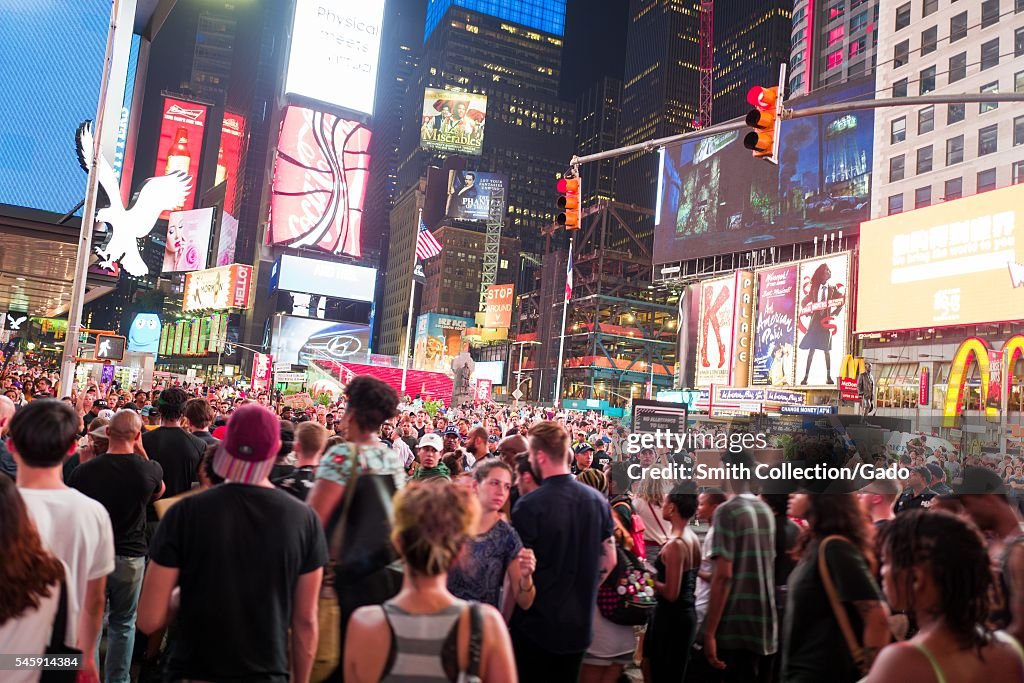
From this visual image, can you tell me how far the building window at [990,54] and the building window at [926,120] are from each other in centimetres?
384

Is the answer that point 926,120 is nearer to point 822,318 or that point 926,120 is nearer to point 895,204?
point 895,204

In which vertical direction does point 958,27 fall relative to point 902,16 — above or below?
below

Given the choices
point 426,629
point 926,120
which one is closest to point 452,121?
point 926,120

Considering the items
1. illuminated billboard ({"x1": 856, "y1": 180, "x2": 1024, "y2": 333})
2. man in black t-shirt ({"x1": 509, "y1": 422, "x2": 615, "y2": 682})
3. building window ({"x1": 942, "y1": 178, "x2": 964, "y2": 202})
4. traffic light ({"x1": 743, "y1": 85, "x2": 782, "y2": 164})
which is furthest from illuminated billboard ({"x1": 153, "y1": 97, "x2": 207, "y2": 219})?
man in black t-shirt ({"x1": 509, "y1": 422, "x2": 615, "y2": 682})

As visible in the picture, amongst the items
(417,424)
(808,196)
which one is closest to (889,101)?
(417,424)

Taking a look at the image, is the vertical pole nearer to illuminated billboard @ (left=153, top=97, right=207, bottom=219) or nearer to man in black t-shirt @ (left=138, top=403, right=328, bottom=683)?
man in black t-shirt @ (left=138, top=403, right=328, bottom=683)

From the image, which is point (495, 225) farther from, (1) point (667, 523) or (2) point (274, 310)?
(1) point (667, 523)

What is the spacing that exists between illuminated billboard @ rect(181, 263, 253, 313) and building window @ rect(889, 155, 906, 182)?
60842mm

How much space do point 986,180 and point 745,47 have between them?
131m

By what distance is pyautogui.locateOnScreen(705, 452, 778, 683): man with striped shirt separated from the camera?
477cm

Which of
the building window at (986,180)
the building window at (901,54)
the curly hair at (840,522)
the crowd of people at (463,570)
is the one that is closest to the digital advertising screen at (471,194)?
the building window at (901,54)

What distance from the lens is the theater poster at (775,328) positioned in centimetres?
5334

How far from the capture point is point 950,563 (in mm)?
2551

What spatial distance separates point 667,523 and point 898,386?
43.7 meters
